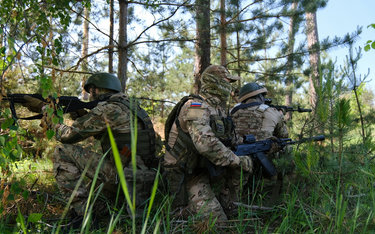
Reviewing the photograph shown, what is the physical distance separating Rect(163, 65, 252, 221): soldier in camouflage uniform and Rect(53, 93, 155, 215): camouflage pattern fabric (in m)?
0.39

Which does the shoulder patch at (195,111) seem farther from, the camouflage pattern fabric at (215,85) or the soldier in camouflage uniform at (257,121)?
the soldier in camouflage uniform at (257,121)

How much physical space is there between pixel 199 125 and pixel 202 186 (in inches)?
32.6

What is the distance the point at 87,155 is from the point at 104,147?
220 mm

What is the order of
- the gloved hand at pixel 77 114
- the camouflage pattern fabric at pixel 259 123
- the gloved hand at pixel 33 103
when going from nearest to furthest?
1. the gloved hand at pixel 33 103
2. the gloved hand at pixel 77 114
3. the camouflage pattern fabric at pixel 259 123

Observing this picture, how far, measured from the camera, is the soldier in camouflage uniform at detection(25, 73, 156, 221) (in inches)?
126

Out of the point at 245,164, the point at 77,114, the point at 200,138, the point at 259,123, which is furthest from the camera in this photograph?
the point at 259,123

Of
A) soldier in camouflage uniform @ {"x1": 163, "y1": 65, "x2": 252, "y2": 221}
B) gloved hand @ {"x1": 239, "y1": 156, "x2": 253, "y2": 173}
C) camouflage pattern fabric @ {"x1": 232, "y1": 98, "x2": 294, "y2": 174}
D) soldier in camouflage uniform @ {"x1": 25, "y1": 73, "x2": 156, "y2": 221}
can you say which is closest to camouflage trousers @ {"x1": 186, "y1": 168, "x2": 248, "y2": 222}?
soldier in camouflage uniform @ {"x1": 163, "y1": 65, "x2": 252, "y2": 221}

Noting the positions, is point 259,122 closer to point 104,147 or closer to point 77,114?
point 104,147

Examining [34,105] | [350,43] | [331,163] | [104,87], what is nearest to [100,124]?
[104,87]

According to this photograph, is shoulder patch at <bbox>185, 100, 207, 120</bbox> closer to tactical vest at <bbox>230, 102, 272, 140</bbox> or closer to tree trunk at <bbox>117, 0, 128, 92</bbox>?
tactical vest at <bbox>230, 102, 272, 140</bbox>

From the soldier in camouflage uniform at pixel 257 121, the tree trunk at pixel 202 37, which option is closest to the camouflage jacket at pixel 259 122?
the soldier in camouflage uniform at pixel 257 121

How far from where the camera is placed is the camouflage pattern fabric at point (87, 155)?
321cm

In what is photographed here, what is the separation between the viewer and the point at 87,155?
335 centimetres

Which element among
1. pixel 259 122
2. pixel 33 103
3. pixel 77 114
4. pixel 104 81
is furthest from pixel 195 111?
pixel 33 103
